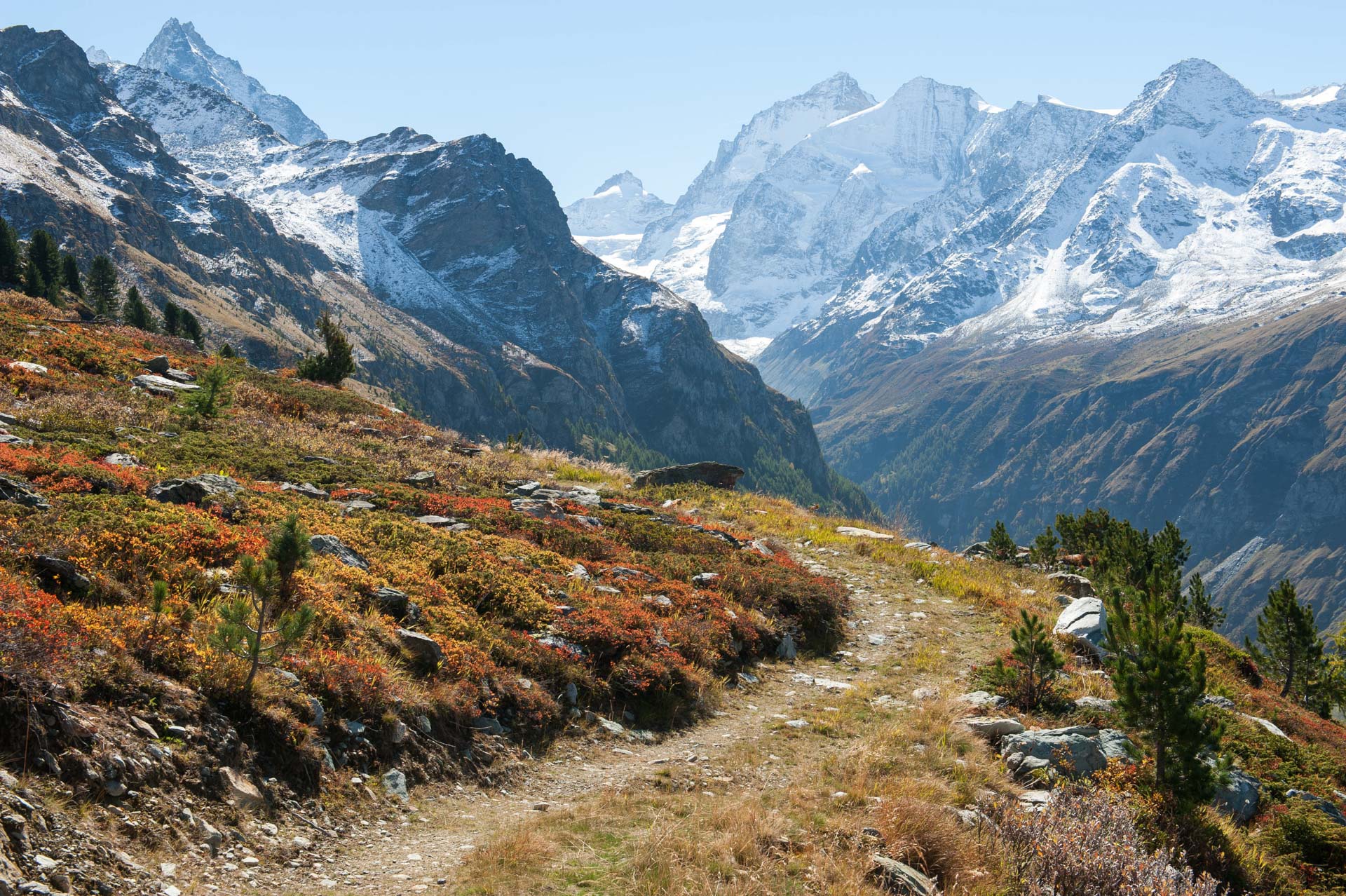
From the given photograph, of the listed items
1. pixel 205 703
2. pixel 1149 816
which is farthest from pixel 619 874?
pixel 1149 816

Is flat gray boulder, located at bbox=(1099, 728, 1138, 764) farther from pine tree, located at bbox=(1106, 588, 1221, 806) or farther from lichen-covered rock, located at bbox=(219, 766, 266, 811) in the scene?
lichen-covered rock, located at bbox=(219, 766, 266, 811)

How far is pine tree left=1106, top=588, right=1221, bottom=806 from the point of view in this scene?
975 cm

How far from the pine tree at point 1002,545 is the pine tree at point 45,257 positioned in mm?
80913

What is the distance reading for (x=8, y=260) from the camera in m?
62.6

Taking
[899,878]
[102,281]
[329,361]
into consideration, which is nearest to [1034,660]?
[899,878]

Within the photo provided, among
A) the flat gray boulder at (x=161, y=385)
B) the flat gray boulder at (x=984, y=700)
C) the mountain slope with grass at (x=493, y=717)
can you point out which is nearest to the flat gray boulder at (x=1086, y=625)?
the mountain slope with grass at (x=493, y=717)

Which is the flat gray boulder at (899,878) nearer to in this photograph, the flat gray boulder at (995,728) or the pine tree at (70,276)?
the flat gray boulder at (995,728)

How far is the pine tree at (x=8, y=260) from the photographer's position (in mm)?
58531

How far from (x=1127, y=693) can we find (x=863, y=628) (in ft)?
29.9

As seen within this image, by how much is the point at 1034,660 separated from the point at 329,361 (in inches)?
1391

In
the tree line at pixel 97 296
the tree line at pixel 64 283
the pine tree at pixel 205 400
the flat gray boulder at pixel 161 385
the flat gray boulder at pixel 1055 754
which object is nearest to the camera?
the flat gray boulder at pixel 1055 754

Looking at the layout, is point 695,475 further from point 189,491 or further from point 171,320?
point 171,320

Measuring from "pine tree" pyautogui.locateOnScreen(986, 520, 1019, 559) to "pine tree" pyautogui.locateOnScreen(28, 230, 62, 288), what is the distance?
80.9 metres

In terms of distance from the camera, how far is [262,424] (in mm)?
24156
